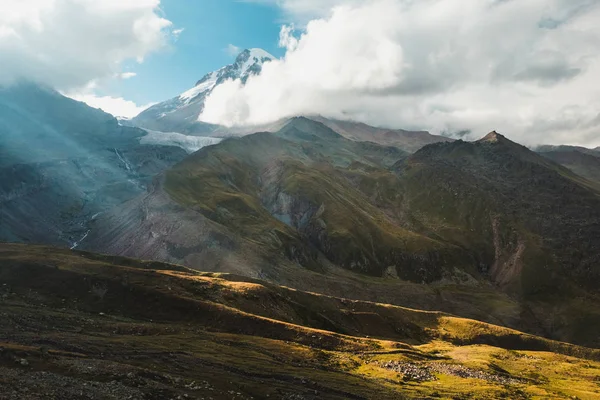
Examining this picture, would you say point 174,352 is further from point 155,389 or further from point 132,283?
point 132,283

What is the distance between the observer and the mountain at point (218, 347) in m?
60.7

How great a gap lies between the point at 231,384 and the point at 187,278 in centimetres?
7901

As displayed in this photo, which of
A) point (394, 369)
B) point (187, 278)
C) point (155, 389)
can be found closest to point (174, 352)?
point (155, 389)

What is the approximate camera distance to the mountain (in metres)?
60.7

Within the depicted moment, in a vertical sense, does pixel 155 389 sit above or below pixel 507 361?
above

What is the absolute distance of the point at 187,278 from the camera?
142 m

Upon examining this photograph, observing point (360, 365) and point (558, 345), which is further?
point (558, 345)

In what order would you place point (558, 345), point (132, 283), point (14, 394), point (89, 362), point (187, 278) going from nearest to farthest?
point (14, 394) < point (89, 362) < point (132, 283) < point (187, 278) < point (558, 345)

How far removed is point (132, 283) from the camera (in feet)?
412

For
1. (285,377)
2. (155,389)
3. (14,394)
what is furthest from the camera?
(285,377)

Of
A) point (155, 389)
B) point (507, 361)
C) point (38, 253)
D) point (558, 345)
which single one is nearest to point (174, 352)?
point (155, 389)

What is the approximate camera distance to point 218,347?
9169 cm

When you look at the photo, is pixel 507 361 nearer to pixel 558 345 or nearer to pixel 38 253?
pixel 558 345

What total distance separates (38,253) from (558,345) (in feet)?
651
